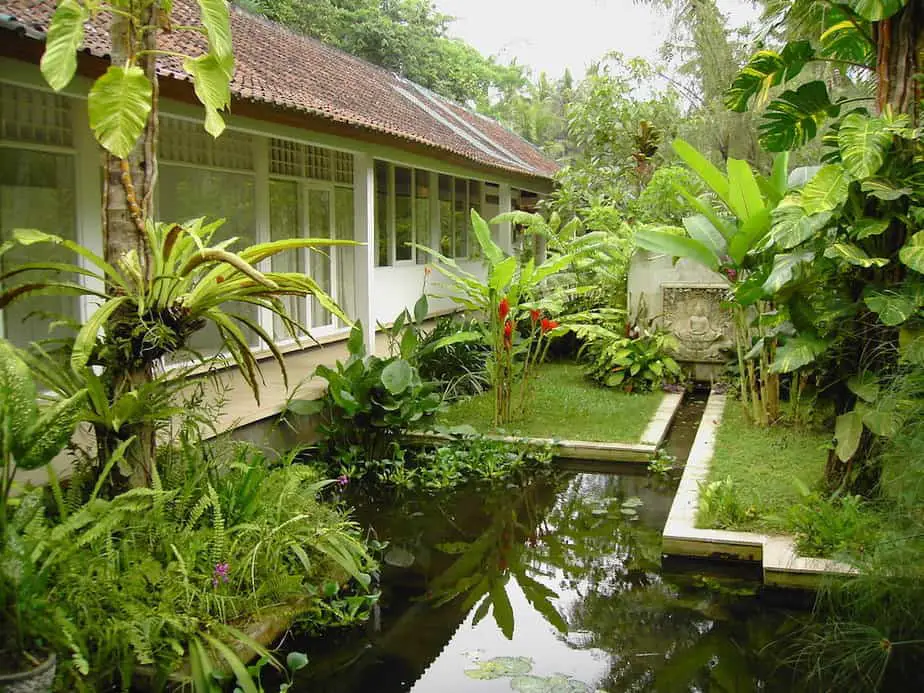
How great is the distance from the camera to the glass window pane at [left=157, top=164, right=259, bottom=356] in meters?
9.99

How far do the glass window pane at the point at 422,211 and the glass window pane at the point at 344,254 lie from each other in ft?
8.18

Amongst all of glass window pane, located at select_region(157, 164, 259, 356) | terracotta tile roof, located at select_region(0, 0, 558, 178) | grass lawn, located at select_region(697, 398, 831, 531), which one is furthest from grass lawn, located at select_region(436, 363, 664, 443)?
terracotta tile roof, located at select_region(0, 0, 558, 178)

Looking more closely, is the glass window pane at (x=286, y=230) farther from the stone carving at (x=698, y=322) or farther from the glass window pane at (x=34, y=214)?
the stone carving at (x=698, y=322)

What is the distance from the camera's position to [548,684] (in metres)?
4.30

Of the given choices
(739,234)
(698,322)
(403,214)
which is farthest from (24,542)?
(403,214)

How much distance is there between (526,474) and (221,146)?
220 inches

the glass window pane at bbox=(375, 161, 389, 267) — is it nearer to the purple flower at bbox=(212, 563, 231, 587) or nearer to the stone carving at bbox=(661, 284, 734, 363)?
the stone carving at bbox=(661, 284, 734, 363)

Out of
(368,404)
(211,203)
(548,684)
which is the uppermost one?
(211,203)

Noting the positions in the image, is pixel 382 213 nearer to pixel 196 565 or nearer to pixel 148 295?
pixel 148 295

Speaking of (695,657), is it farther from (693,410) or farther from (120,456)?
(693,410)

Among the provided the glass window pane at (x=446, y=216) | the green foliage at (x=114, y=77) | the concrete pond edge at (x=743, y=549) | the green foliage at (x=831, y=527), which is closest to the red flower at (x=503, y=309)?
the concrete pond edge at (x=743, y=549)

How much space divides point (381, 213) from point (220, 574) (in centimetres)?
1060

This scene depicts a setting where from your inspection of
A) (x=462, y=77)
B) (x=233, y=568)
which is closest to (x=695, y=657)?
(x=233, y=568)

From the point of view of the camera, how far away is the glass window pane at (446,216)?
688 inches
